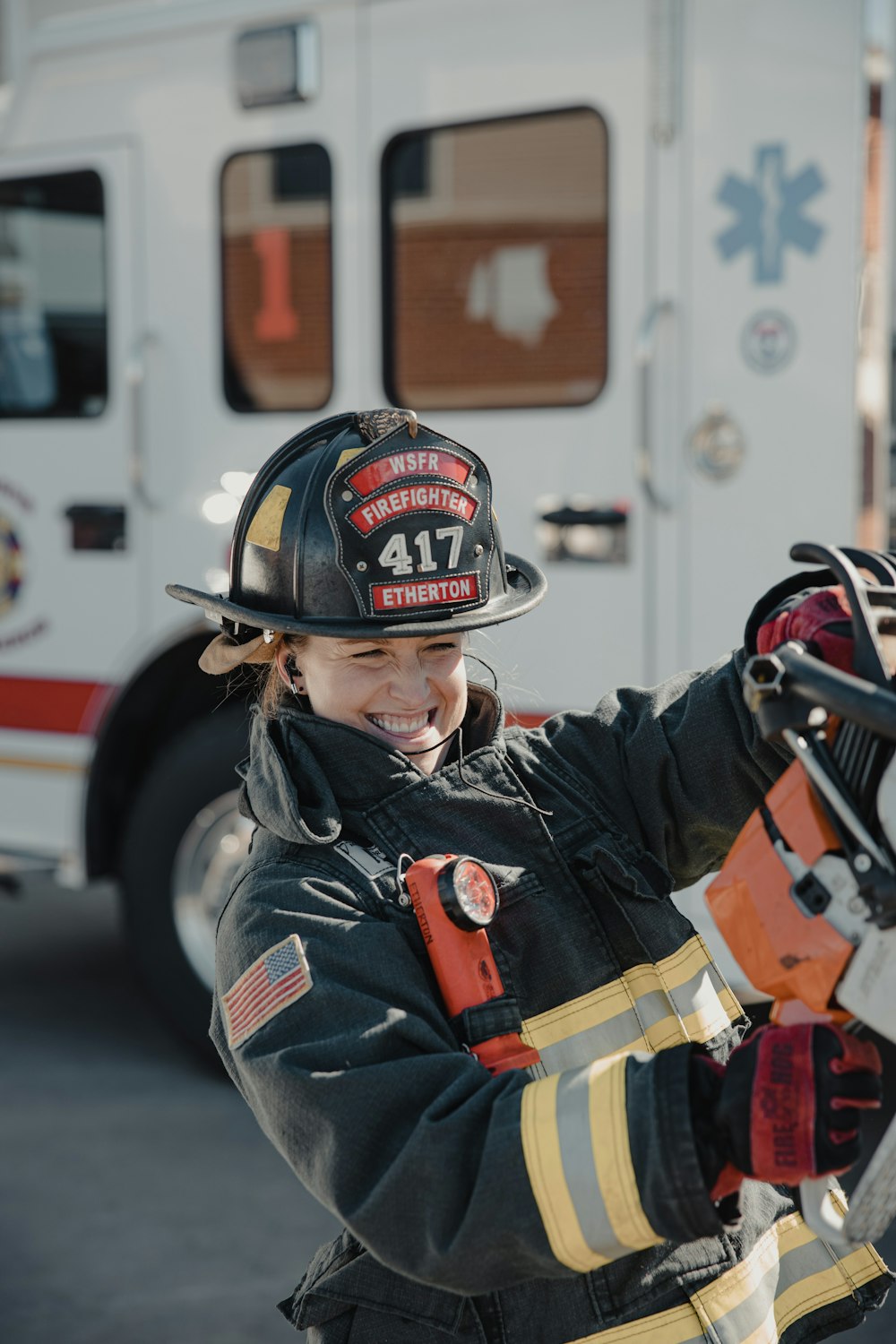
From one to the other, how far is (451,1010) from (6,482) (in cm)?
357

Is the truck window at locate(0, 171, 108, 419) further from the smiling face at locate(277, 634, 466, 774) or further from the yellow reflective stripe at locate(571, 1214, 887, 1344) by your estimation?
the yellow reflective stripe at locate(571, 1214, 887, 1344)

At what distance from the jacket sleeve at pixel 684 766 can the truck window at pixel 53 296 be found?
3024mm

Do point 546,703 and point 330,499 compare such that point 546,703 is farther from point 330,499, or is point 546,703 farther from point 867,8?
point 330,499

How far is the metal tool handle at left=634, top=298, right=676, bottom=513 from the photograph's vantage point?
375 centimetres

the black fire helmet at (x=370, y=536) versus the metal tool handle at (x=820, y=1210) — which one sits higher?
the black fire helmet at (x=370, y=536)

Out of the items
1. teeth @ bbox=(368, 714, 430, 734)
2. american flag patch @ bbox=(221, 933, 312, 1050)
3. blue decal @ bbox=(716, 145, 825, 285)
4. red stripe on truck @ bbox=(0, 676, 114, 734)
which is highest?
A: blue decal @ bbox=(716, 145, 825, 285)

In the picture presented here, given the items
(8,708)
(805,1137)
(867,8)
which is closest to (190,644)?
(8,708)

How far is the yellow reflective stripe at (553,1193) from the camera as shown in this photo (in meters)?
1.36

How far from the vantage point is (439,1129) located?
141 cm

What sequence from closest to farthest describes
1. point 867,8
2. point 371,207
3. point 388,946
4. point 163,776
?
point 388,946 < point 867,8 < point 371,207 < point 163,776

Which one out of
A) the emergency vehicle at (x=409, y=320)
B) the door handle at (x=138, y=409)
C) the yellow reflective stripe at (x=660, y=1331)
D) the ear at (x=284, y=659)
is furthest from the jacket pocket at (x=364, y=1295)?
the door handle at (x=138, y=409)

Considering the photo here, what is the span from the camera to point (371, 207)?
415 centimetres

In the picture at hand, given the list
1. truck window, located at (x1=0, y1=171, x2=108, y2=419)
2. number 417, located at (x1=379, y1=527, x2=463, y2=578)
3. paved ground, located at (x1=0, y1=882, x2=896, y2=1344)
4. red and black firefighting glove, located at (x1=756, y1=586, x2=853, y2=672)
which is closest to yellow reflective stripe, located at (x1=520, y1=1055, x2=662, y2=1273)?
red and black firefighting glove, located at (x1=756, y1=586, x2=853, y2=672)

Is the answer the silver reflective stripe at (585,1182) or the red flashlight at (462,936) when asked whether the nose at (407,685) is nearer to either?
the red flashlight at (462,936)
